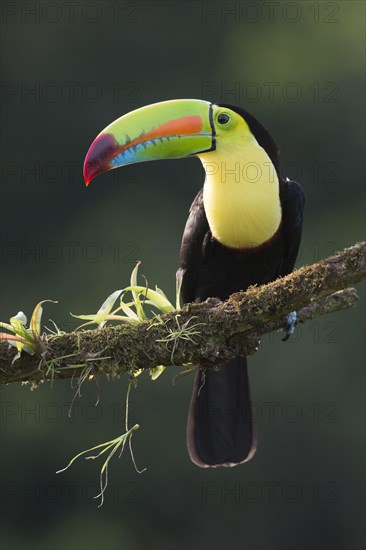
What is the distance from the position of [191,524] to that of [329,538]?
150cm

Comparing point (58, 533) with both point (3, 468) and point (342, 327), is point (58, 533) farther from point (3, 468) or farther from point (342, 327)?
point (342, 327)

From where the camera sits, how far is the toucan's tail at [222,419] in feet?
17.3

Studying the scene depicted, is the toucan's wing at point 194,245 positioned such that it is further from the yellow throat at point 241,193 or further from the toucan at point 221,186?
the yellow throat at point 241,193

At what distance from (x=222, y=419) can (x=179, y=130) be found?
1303 millimetres

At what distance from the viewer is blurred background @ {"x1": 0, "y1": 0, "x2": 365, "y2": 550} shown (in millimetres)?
11367

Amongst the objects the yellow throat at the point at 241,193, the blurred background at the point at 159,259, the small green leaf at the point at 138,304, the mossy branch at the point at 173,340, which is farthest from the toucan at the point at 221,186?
the blurred background at the point at 159,259

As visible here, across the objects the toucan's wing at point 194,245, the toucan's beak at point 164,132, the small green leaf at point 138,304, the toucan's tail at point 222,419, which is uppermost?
the toucan's beak at point 164,132

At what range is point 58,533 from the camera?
12.5 metres

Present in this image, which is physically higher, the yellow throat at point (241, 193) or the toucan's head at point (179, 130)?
the toucan's head at point (179, 130)

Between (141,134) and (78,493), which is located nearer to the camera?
(141,134)

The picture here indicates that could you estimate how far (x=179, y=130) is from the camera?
16.1 ft

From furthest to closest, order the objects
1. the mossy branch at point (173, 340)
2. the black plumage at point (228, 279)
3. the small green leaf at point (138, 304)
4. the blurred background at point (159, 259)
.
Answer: the blurred background at point (159, 259) < the black plumage at point (228, 279) < the small green leaf at point (138, 304) < the mossy branch at point (173, 340)

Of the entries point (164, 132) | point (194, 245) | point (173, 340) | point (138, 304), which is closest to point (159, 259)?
point (194, 245)

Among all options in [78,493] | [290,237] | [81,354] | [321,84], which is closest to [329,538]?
[78,493]
